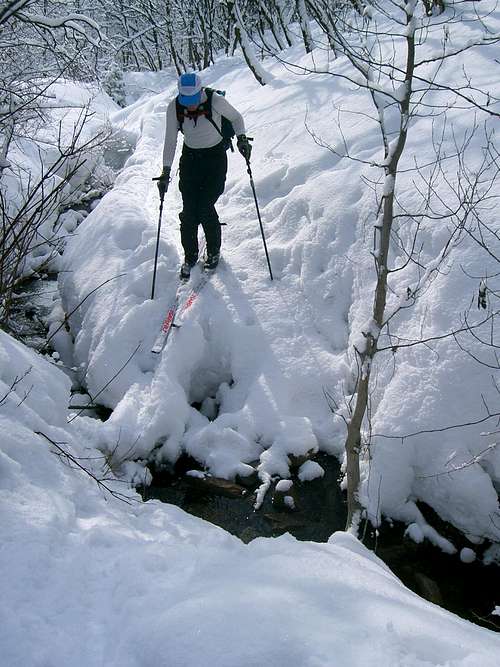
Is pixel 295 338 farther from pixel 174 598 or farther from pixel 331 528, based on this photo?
pixel 174 598

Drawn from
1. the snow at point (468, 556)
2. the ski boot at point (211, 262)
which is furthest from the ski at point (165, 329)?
the snow at point (468, 556)

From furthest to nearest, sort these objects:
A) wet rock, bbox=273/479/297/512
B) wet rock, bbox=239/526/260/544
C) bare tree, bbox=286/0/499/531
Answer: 1. wet rock, bbox=273/479/297/512
2. wet rock, bbox=239/526/260/544
3. bare tree, bbox=286/0/499/531

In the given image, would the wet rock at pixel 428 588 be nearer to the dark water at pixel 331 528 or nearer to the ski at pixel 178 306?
the dark water at pixel 331 528

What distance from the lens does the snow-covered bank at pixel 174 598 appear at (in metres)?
1.98

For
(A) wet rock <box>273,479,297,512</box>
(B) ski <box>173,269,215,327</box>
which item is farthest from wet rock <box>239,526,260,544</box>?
(B) ski <box>173,269,215,327</box>

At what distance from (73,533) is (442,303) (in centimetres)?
371

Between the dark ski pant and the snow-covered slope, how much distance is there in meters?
0.63

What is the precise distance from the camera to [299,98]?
31.3 feet

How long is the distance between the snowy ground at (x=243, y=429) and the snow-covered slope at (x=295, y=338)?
21 mm

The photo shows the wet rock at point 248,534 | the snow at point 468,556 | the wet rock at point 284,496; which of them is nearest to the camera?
the snow at point 468,556

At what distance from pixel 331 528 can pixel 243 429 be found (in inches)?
49.6

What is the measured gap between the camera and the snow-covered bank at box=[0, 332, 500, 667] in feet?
6.49

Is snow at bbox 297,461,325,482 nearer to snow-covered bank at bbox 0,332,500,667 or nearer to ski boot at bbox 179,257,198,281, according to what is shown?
snow-covered bank at bbox 0,332,500,667

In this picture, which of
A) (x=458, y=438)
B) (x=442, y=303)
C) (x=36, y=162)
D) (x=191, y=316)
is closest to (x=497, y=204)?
(x=442, y=303)
